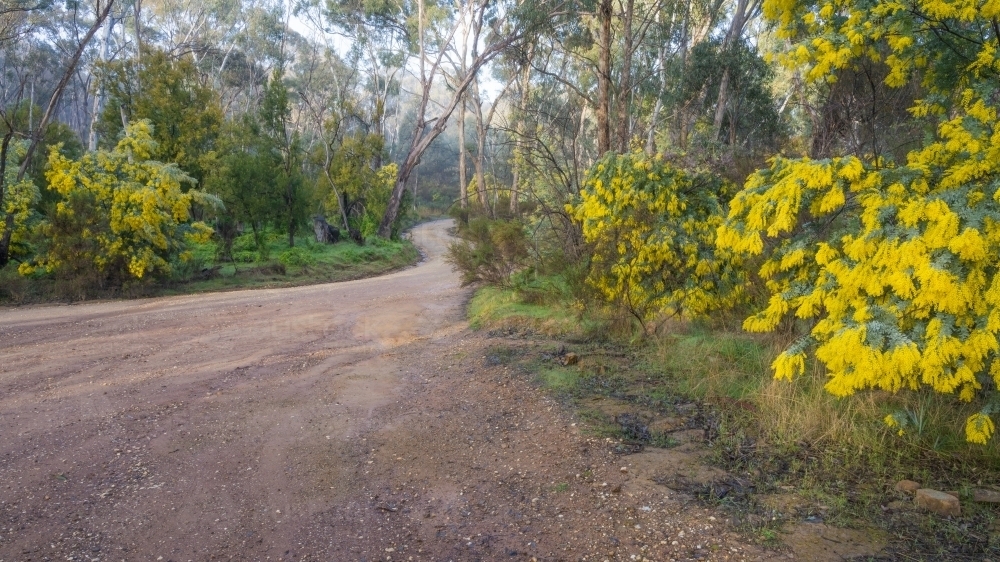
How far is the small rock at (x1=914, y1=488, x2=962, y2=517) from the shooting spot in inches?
144

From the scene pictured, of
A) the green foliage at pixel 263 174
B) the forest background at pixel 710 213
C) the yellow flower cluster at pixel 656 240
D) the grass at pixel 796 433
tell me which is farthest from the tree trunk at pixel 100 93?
the grass at pixel 796 433

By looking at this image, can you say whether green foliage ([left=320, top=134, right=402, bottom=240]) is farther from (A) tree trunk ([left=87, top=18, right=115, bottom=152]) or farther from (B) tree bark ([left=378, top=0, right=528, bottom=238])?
(A) tree trunk ([left=87, top=18, right=115, bottom=152])

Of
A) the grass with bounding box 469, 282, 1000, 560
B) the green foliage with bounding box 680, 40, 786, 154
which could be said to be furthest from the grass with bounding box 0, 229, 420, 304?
the green foliage with bounding box 680, 40, 786, 154

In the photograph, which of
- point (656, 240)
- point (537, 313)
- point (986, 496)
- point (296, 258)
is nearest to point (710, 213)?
point (656, 240)

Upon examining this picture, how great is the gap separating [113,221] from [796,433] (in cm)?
1411

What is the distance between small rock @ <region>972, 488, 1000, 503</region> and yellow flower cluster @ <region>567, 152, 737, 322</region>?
4.07 meters

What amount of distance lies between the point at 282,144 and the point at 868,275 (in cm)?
2230

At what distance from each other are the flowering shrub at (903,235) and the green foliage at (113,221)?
521 inches

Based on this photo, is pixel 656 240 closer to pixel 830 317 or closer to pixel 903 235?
pixel 830 317

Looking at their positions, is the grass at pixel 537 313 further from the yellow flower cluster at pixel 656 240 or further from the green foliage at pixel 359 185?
the green foliage at pixel 359 185

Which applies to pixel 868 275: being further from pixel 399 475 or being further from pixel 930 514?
pixel 399 475

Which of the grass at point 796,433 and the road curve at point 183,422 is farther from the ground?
the grass at point 796,433

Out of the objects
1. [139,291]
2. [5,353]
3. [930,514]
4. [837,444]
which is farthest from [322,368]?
[139,291]

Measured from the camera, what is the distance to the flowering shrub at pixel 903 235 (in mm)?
3896
